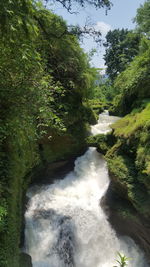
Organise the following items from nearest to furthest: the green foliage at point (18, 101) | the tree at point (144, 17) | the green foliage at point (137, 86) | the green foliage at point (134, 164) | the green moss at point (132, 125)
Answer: the green foliage at point (18, 101)
the green foliage at point (134, 164)
the green moss at point (132, 125)
the green foliage at point (137, 86)
the tree at point (144, 17)

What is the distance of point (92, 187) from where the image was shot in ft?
32.2

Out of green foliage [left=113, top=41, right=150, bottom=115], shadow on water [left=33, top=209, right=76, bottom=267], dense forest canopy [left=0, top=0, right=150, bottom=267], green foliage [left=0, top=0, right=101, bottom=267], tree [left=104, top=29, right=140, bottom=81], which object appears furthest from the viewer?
tree [left=104, top=29, right=140, bottom=81]

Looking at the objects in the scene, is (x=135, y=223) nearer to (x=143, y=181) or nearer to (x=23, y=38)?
(x=143, y=181)

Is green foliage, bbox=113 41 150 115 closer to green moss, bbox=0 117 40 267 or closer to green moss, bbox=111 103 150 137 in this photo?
green moss, bbox=111 103 150 137

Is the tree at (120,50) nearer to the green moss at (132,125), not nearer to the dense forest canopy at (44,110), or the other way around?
the dense forest canopy at (44,110)

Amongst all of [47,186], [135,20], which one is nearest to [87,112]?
[47,186]

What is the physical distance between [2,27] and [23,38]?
409 mm

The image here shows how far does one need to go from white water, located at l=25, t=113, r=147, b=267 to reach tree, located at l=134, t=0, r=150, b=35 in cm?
2354

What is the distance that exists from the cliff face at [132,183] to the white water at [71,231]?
0.52 meters

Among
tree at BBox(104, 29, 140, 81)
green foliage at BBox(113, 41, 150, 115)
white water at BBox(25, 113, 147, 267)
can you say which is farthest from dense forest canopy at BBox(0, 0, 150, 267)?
tree at BBox(104, 29, 140, 81)

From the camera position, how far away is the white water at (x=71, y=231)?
694 cm

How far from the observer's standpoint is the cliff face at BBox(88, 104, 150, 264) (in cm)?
677

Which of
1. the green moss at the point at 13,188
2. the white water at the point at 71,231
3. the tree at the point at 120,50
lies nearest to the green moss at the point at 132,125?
the white water at the point at 71,231

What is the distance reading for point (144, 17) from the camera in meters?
24.8
